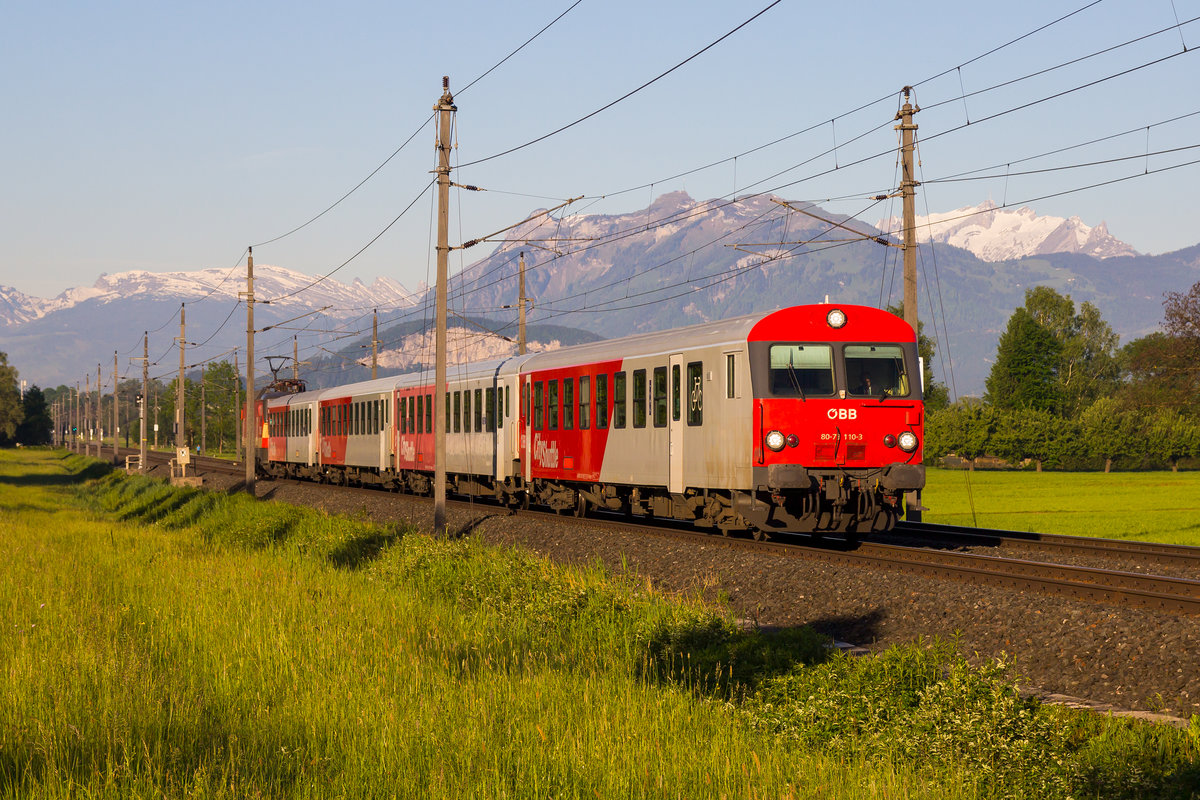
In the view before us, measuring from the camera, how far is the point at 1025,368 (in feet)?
379

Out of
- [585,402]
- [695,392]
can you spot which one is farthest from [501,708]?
[585,402]

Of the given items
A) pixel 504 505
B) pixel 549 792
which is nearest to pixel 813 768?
pixel 549 792

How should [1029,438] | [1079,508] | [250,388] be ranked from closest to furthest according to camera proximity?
[1079,508] → [250,388] → [1029,438]

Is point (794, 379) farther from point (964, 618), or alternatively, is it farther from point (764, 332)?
point (964, 618)

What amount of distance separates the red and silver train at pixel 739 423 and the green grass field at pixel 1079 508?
13.5ft

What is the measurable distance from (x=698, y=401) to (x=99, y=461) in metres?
79.2

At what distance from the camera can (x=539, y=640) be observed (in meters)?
11.1

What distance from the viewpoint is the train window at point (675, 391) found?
2009 centimetres

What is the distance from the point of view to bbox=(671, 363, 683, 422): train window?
65.9ft

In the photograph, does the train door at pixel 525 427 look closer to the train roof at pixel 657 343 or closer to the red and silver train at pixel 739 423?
the red and silver train at pixel 739 423

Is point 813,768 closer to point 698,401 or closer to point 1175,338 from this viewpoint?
point 698,401

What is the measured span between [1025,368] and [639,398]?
4034 inches

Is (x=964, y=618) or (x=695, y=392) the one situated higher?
(x=695, y=392)

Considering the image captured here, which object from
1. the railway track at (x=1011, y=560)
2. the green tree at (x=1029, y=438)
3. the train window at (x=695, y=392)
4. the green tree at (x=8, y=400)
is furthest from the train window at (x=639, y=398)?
the green tree at (x=8, y=400)
